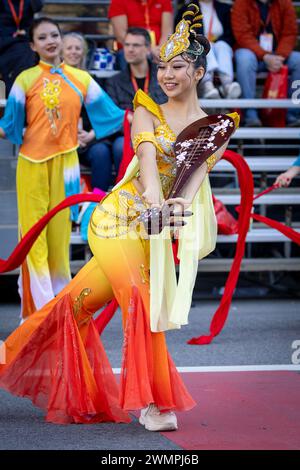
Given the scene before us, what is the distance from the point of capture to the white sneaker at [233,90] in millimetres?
9961

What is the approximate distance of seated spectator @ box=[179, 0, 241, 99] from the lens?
393 inches

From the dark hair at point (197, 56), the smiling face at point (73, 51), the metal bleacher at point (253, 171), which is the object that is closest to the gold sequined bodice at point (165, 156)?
the dark hair at point (197, 56)

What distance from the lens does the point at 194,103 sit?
4.96 m

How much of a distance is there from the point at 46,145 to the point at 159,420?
11.9 feet

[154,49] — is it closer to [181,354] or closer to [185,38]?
[181,354]

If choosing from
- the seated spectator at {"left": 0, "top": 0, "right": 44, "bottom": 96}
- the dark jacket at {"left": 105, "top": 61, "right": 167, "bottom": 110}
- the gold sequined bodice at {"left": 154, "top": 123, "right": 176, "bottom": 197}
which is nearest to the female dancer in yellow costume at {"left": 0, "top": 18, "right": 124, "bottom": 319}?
the dark jacket at {"left": 105, "top": 61, "right": 167, "bottom": 110}

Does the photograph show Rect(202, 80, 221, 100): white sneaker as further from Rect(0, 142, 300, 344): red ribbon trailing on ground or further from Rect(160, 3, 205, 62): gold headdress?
Rect(160, 3, 205, 62): gold headdress

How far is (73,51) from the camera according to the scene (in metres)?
9.07

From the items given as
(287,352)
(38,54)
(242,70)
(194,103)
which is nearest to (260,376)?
(287,352)

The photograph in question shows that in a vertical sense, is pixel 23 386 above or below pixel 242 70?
below

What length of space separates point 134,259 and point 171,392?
2.14ft
